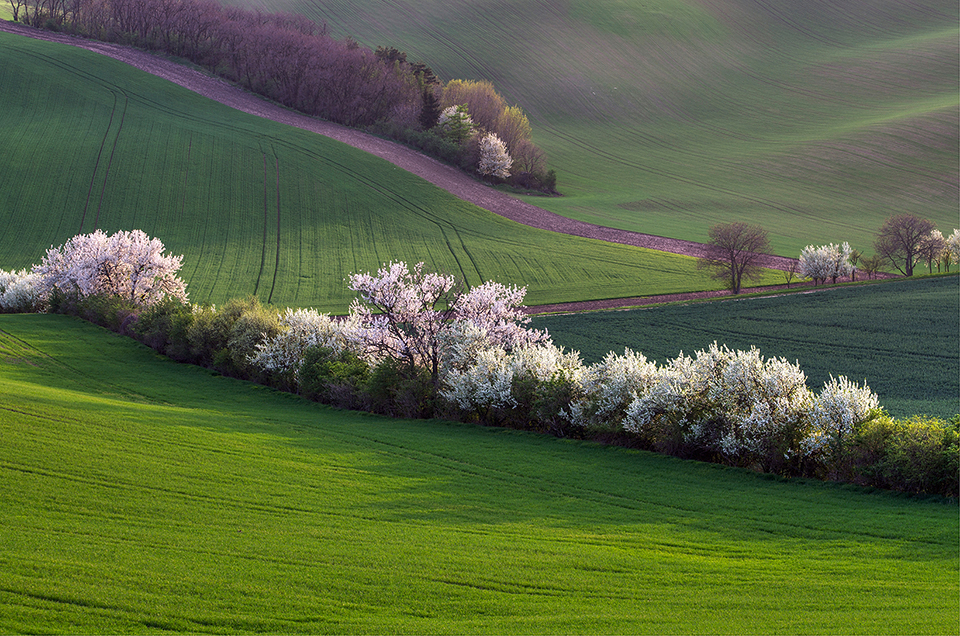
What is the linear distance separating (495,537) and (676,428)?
35.3 ft

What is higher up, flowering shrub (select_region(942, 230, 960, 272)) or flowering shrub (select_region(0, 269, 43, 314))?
flowering shrub (select_region(942, 230, 960, 272))

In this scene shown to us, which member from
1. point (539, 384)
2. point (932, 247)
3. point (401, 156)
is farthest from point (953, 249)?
point (401, 156)

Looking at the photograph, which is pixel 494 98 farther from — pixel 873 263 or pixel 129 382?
pixel 129 382

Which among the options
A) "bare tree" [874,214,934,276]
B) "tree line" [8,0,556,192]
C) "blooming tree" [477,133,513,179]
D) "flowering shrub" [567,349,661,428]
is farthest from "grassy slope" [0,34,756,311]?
"flowering shrub" [567,349,661,428]

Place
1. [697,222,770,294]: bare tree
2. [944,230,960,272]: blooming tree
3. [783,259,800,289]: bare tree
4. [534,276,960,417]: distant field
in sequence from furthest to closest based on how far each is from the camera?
[944,230,960,272]: blooming tree, [783,259,800,289]: bare tree, [697,222,770,294]: bare tree, [534,276,960,417]: distant field

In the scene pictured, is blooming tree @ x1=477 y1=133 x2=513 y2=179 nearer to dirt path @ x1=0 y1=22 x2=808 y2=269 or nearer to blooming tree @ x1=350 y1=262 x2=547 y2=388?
dirt path @ x1=0 y1=22 x2=808 y2=269

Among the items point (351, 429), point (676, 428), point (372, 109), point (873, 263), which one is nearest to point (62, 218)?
point (372, 109)

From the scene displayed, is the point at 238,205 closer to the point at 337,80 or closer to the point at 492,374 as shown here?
the point at 337,80

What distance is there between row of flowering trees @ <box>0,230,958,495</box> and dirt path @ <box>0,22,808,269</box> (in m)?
43.8

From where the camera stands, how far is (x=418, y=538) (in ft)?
53.5

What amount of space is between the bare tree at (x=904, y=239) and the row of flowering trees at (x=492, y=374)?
136 feet

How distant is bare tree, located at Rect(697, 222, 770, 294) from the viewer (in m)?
63.6

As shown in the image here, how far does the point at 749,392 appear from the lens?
80.5ft

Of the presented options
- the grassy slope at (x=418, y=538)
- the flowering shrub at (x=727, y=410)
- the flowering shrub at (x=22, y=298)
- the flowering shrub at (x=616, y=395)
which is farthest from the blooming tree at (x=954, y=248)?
the flowering shrub at (x=22, y=298)
